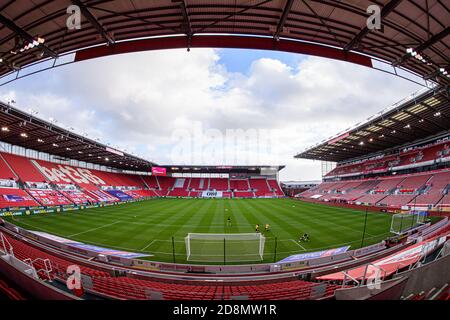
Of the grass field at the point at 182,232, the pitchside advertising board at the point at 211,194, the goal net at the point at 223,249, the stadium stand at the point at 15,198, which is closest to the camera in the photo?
the goal net at the point at 223,249

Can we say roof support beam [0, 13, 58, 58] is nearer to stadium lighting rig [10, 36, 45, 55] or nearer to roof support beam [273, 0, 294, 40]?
stadium lighting rig [10, 36, 45, 55]

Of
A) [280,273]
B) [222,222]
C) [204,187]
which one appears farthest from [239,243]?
[204,187]

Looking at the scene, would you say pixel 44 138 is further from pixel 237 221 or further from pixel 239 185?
pixel 239 185

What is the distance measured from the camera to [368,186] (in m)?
43.8

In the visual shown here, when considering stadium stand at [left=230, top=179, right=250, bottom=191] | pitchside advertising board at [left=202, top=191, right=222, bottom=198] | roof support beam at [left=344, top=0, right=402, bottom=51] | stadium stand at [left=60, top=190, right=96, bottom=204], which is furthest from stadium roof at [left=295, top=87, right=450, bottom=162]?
stadium stand at [left=60, top=190, right=96, bottom=204]

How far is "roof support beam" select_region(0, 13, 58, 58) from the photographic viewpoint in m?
7.64

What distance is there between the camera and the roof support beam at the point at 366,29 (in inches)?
274

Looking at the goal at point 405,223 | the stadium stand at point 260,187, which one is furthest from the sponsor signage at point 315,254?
the stadium stand at point 260,187

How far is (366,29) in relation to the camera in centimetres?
802

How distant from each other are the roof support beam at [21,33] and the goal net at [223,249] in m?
12.9

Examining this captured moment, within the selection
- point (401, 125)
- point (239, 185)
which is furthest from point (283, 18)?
point (239, 185)

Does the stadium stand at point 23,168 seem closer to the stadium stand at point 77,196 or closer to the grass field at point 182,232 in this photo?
the stadium stand at point 77,196

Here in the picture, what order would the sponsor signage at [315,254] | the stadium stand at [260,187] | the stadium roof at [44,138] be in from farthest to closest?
the stadium stand at [260,187]
the stadium roof at [44,138]
the sponsor signage at [315,254]
